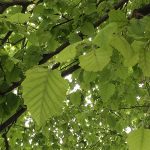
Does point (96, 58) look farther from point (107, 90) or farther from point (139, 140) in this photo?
point (107, 90)

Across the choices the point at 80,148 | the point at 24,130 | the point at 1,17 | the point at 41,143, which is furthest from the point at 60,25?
the point at 80,148

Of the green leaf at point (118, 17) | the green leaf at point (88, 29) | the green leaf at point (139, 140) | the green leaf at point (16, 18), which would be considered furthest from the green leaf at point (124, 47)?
the green leaf at point (88, 29)

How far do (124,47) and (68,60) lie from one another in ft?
1.04

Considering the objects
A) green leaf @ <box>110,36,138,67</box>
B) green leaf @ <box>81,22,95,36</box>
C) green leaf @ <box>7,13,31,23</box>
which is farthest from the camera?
green leaf @ <box>81,22,95,36</box>

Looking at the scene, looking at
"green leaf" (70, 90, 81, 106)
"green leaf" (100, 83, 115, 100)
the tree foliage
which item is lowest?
"green leaf" (70, 90, 81, 106)

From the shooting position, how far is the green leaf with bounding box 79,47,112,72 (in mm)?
1081

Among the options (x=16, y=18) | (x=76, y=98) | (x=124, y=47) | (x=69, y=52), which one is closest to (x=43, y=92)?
(x=69, y=52)

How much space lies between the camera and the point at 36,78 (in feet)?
3.44

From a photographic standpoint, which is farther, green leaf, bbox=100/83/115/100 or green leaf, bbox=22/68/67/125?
green leaf, bbox=100/83/115/100

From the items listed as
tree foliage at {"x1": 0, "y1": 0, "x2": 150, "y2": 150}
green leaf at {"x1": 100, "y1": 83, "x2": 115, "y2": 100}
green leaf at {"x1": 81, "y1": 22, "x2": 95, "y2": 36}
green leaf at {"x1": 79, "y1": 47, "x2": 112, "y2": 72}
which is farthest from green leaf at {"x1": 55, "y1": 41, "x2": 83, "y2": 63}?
green leaf at {"x1": 100, "y1": 83, "x2": 115, "y2": 100}

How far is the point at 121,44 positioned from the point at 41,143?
5705mm

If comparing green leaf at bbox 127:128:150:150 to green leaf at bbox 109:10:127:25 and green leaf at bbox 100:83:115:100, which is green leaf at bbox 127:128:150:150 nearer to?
green leaf at bbox 109:10:127:25

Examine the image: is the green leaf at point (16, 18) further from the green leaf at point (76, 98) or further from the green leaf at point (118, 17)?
the green leaf at point (76, 98)

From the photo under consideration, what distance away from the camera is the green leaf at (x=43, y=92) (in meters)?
1.05
